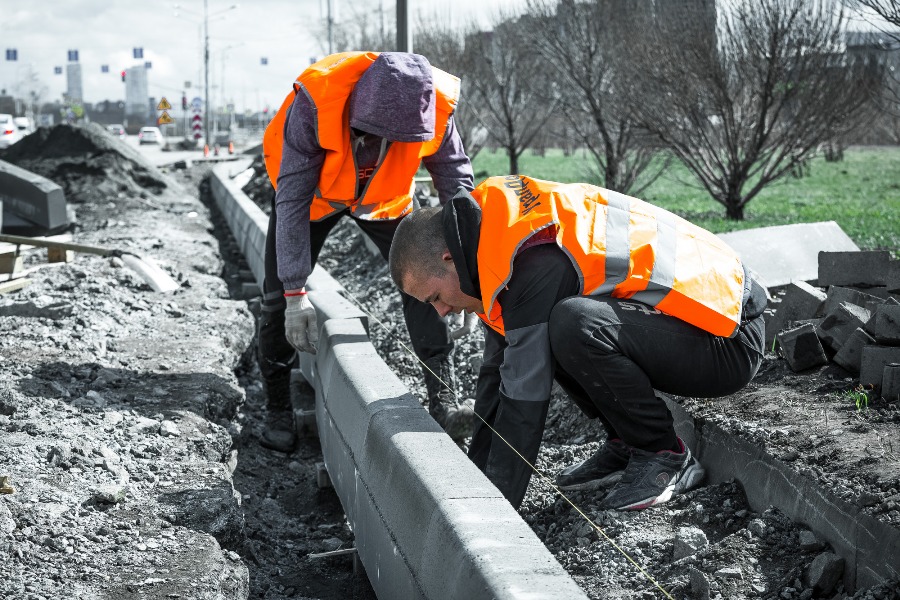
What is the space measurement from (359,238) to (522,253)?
24.8ft

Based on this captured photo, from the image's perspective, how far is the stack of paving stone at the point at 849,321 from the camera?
3832 mm

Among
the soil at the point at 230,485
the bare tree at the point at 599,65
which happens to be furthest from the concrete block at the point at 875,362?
the bare tree at the point at 599,65

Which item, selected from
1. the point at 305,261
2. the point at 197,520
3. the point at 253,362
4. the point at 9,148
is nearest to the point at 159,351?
the point at 253,362

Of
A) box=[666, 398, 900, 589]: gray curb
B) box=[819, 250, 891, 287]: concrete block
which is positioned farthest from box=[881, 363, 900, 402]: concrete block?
box=[819, 250, 891, 287]: concrete block

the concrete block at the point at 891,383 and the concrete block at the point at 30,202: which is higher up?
the concrete block at the point at 891,383

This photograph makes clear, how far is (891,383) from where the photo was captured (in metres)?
3.71

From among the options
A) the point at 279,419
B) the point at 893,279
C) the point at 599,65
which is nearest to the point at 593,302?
the point at 893,279

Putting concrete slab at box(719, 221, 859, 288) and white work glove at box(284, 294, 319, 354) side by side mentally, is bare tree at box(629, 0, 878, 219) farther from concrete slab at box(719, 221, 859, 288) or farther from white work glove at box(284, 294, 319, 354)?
white work glove at box(284, 294, 319, 354)

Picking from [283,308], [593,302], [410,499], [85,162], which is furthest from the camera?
[85,162]

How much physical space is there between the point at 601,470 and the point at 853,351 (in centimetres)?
119

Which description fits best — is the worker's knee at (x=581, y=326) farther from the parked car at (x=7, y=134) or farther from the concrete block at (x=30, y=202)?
the parked car at (x=7, y=134)

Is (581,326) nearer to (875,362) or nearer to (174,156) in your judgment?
(875,362)

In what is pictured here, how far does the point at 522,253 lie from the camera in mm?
3150

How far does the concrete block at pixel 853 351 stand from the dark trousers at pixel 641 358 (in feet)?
2.24
